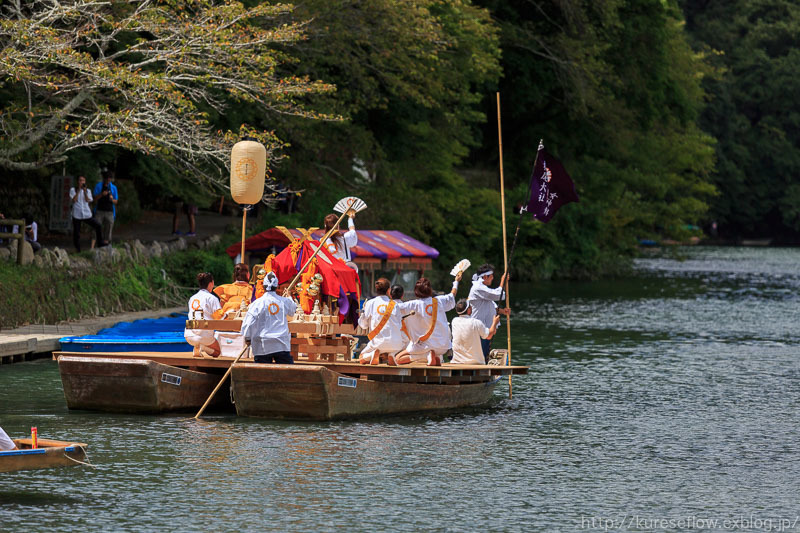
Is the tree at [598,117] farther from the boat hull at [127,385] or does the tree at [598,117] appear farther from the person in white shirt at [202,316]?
the boat hull at [127,385]

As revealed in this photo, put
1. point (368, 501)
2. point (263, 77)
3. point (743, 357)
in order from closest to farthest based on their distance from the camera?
point (368, 501) → point (743, 357) → point (263, 77)

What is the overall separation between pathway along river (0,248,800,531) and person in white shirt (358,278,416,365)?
1.02m

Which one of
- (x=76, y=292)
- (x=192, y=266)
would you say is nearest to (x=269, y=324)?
(x=76, y=292)

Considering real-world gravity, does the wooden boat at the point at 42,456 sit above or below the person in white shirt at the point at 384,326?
below

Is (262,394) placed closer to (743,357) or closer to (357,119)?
(743,357)

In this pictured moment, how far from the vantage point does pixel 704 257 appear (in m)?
85.3

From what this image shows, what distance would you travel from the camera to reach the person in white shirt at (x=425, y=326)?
1794 cm

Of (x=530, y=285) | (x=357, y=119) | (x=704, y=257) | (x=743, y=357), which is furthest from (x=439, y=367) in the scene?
(x=704, y=257)

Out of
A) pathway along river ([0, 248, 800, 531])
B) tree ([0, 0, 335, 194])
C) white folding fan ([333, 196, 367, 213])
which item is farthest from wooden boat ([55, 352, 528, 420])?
tree ([0, 0, 335, 194])

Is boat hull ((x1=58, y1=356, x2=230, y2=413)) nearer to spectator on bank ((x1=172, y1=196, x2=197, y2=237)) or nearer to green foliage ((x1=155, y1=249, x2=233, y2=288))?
green foliage ((x1=155, y1=249, x2=233, y2=288))

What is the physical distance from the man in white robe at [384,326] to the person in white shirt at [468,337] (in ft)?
3.74

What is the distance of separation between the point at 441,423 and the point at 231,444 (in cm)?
324

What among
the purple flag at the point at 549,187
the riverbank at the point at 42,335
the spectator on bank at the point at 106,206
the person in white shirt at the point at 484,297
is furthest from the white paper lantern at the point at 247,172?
the spectator on bank at the point at 106,206

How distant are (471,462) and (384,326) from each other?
12.4ft
